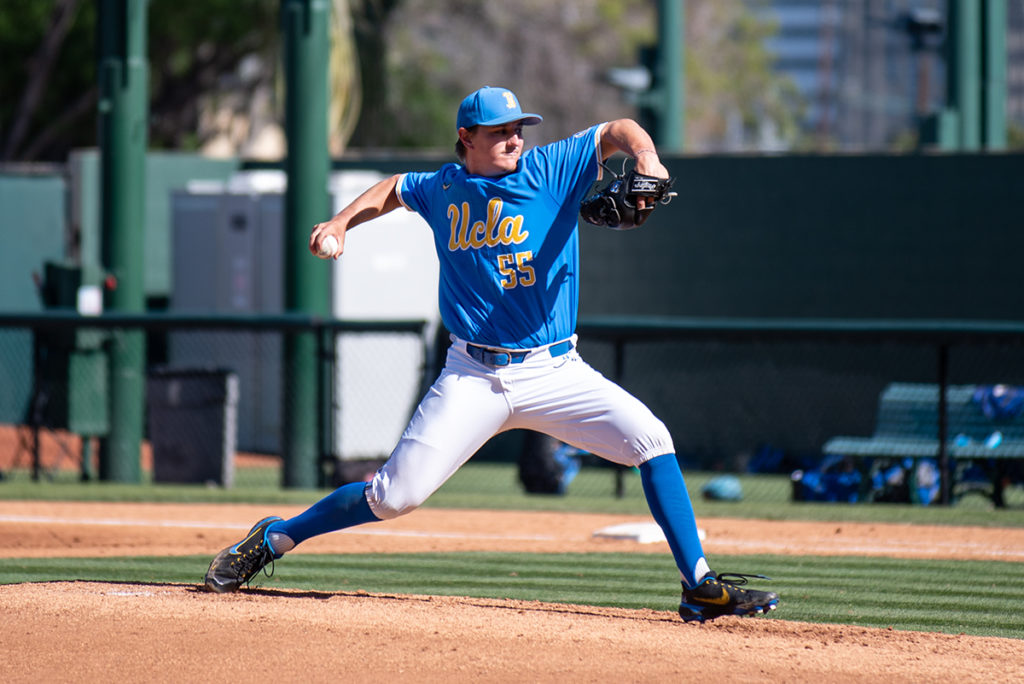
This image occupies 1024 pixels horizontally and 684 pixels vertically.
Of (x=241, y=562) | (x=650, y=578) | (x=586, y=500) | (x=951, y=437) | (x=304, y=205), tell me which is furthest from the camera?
(x=304, y=205)

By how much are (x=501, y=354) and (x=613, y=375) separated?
7095mm

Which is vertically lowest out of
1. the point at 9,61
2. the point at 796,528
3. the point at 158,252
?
the point at 796,528

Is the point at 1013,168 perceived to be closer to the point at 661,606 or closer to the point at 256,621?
the point at 661,606

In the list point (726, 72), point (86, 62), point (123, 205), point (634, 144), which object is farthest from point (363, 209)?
point (726, 72)

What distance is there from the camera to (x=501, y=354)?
516 cm

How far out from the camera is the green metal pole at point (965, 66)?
569 inches

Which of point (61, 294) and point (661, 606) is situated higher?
point (61, 294)

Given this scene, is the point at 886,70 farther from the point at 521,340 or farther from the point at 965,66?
the point at 521,340

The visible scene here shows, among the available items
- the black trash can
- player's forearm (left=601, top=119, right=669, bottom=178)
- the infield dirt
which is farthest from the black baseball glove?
the black trash can

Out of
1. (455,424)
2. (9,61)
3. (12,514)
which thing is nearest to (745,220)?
(12,514)

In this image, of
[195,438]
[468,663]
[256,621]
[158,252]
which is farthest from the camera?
[158,252]

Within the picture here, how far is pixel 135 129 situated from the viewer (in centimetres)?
1152

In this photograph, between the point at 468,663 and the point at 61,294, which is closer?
the point at 468,663

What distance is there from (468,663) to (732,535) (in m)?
3.91
